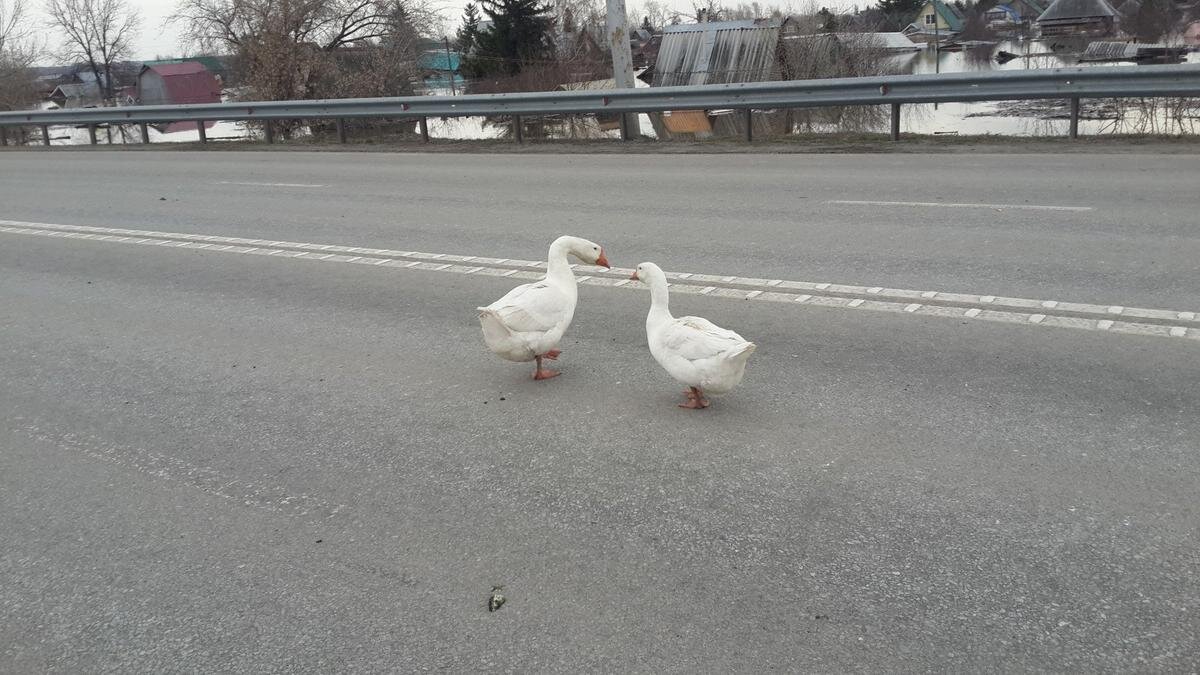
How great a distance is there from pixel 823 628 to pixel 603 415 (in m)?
1.96

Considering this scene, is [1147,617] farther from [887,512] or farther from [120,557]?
[120,557]

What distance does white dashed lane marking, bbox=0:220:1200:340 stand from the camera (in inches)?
223

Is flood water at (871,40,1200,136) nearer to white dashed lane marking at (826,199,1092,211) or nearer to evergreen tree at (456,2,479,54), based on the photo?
white dashed lane marking at (826,199,1092,211)

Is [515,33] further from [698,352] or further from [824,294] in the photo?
[698,352]

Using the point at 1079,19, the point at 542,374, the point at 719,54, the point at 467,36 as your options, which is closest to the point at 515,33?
the point at 467,36

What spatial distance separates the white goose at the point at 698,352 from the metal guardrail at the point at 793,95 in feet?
32.8

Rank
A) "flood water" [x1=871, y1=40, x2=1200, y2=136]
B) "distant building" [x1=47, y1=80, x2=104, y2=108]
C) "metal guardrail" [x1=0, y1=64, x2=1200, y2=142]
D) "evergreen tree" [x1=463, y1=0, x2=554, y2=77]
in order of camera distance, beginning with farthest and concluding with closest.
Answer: "distant building" [x1=47, y1=80, x2=104, y2=108] < "evergreen tree" [x1=463, y1=0, x2=554, y2=77] < "flood water" [x1=871, y1=40, x2=1200, y2=136] < "metal guardrail" [x1=0, y1=64, x2=1200, y2=142]

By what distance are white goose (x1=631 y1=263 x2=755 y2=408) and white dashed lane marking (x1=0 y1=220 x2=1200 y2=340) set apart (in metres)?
1.84

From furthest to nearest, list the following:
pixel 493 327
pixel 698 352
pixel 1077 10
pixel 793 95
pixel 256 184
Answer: pixel 1077 10, pixel 793 95, pixel 256 184, pixel 493 327, pixel 698 352

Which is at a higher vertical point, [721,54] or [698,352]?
[721,54]

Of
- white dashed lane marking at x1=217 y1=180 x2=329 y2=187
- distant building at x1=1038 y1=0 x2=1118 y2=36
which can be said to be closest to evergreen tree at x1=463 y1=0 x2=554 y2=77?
distant building at x1=1038 y1=0 x2=1118 y2=36

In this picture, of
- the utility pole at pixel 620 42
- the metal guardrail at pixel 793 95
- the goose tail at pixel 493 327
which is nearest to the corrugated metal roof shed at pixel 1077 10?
→ the utility pole at pixel 620 42

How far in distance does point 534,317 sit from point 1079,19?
47.1 meters

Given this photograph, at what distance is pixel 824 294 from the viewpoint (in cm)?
662
